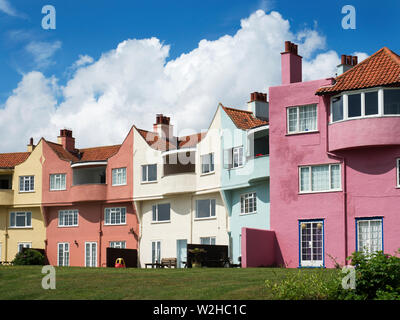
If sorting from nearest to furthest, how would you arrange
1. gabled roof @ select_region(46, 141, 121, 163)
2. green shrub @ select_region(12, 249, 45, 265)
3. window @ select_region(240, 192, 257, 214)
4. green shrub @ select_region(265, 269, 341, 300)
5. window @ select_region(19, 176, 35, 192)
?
green shrub @ select_region(265, 269, 341, 300) < window @ select_region(240, 192, 257, 214) < green shrub @ select_region(12, 249, 45, 265) < gabled roof @ select_region(46, 141, 121, 163) < window @ select_region(19, 176, 35, 192)

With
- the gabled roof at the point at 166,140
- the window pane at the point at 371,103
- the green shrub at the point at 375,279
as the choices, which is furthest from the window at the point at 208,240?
the green shrub at the point at 375,279

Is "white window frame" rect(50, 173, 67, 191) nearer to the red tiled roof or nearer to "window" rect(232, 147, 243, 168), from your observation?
the red tiled roof

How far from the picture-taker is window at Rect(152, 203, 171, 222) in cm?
5534

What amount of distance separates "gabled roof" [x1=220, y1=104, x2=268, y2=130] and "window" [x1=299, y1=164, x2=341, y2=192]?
27.9 feet

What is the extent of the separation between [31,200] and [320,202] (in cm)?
3097

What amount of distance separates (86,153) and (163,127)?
896 cm

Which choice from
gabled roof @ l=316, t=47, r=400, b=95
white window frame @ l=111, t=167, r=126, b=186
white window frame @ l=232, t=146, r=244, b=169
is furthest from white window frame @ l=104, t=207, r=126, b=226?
gabled roof @ l=316, t=47, r=400, b=95

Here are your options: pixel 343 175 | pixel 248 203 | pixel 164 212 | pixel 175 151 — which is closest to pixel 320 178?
pixel 343 175

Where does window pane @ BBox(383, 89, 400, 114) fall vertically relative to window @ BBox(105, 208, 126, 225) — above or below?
above

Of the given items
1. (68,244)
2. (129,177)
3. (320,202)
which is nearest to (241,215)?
(320,202)

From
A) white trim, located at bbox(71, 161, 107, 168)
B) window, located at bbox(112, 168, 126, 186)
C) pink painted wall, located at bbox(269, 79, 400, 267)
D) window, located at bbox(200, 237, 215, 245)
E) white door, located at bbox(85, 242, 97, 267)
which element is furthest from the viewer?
white trim, located at bbox(71, 161, 107, 168)

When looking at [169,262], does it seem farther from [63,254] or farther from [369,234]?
[369,234]
